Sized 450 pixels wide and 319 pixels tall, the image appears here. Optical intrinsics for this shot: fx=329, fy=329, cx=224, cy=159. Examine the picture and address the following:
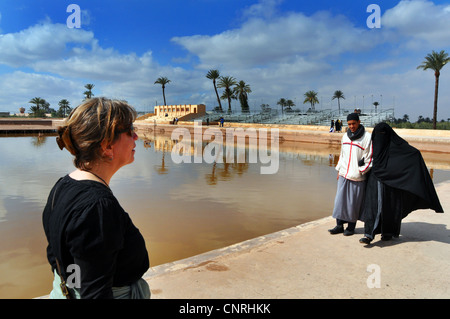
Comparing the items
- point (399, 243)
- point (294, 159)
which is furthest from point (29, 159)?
point (399, 243)

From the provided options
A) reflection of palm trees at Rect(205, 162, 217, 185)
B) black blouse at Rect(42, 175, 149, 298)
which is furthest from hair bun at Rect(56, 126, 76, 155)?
reflection of palm trees at Rect(205, 162, 217, 185)

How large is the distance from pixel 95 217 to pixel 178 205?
245 inches

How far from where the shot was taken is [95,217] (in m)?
1.09

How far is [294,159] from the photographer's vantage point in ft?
50.9

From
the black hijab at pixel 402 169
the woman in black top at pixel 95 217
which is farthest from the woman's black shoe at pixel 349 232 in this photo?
the woman in black top at pixel 95 217

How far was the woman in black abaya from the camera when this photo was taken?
167 inches

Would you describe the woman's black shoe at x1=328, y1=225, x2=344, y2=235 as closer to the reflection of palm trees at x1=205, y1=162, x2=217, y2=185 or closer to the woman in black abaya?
the woman in black abaya

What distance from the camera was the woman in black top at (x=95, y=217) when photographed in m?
1.09

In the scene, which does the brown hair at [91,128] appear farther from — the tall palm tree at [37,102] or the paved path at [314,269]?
the tall palm tree at [37,102]

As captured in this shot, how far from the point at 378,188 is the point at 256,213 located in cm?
281

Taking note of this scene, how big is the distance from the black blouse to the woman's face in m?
0.16

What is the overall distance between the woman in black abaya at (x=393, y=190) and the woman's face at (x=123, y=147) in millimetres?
3771

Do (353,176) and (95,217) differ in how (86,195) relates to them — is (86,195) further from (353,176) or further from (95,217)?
(353,176)
